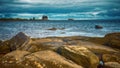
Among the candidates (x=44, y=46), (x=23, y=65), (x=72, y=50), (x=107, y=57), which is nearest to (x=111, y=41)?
(x=107, y=57)

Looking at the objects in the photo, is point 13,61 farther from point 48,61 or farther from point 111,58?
point 111,58

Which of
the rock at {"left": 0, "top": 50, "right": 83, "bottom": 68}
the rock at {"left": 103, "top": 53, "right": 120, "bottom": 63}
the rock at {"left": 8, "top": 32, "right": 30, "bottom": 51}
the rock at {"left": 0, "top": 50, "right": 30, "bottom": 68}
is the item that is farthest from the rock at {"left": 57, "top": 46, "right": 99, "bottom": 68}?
the rock at {"left": 8, "top": 32, "right": 30, "bottom": 51}

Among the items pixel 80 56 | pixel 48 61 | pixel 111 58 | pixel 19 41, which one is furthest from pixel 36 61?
pixel 19 41

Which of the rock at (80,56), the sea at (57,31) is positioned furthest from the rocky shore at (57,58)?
the sea at (57,31)

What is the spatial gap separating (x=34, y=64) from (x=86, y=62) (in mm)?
2574

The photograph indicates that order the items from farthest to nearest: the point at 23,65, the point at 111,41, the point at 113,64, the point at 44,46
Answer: the point at 111,41, the point at 44,46, the point at 113,64, the point at 23,65

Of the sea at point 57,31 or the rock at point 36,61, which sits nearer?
the rock at point 36,61

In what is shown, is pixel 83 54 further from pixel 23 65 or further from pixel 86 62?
pixel 23 65

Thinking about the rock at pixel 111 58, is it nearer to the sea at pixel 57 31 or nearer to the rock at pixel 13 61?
the rock at pixel 13 61

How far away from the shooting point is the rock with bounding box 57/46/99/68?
9.19 meters

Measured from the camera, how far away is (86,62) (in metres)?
9.35

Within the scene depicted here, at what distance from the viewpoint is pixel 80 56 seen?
30.3 feet

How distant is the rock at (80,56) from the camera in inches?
362

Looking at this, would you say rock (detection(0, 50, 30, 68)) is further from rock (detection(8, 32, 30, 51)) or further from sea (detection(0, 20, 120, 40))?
sea (detection(0, 20, 120, 40))
